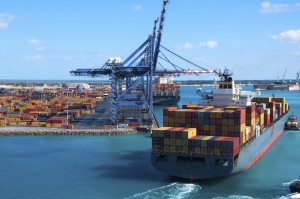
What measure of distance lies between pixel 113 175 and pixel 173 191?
23.1 ft

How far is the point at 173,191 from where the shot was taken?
31.3 m

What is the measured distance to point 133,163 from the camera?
41.0 m

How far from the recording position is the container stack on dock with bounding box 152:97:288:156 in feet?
105

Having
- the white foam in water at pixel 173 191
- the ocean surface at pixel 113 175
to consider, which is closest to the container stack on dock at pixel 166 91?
the ocean surface at pixel 113 175

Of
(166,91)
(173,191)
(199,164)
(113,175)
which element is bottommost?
(173,191)

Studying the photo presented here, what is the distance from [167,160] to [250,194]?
688 cm

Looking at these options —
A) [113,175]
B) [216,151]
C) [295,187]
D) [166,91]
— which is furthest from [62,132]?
[166,91]

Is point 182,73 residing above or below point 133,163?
above

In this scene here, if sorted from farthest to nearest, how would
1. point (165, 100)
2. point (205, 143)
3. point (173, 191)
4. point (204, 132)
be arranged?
point (165, 100), point (204, 132), point (205, 143), point (173, 191)

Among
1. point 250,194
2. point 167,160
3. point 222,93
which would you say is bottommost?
point 250,194

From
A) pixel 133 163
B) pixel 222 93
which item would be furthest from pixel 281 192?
pixel 222 93

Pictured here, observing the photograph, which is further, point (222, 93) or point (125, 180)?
point (222, 93)

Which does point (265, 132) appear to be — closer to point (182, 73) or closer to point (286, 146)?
point (286, 146)

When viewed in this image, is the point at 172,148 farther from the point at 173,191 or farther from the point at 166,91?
the point at 166,91
